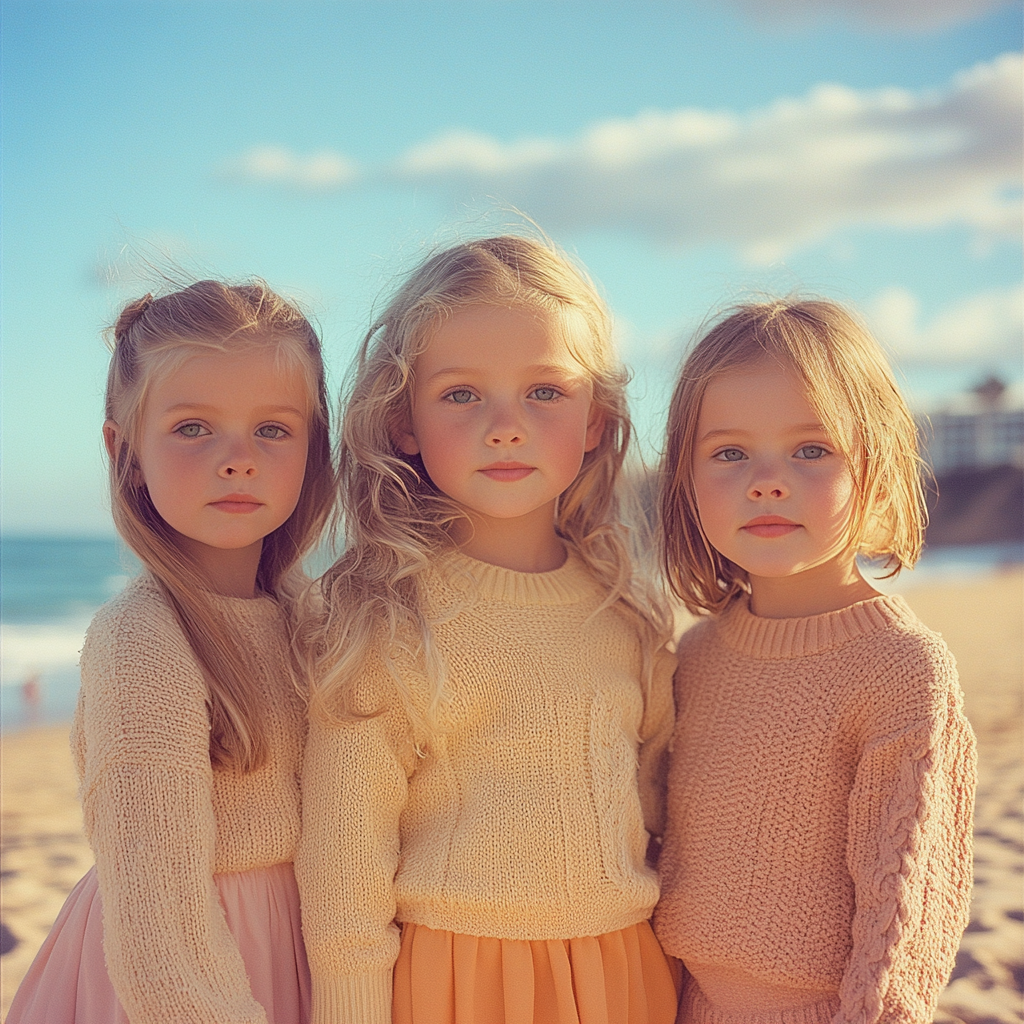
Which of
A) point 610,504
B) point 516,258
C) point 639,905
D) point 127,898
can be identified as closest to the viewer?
point 127,898

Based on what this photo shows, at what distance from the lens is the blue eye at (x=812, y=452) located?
2.04m

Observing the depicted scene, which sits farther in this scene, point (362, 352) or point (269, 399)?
point (362, 352)

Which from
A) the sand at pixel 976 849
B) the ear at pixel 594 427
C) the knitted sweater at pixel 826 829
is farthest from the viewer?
the sand at pixel 976 849

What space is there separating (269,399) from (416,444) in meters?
0.39

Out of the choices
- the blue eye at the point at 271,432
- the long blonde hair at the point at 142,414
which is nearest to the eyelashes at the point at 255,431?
the blue eye at the point at 271,432

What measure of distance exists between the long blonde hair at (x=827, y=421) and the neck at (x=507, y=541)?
317 mm

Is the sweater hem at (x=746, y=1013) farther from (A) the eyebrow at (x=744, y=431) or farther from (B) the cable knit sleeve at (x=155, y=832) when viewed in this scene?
(A) the eyebrow at (x=744, y=431)

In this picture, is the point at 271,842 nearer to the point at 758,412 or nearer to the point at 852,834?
the point at 852,834

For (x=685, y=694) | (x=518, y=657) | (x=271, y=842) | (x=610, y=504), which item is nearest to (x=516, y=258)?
(x=610, y=504)

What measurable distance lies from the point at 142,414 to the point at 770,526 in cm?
133

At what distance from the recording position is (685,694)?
2256 millimetres

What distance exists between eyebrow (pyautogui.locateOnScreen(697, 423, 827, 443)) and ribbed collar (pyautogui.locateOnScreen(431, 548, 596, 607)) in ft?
1.50

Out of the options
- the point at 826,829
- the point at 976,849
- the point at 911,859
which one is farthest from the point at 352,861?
the point at 976,849

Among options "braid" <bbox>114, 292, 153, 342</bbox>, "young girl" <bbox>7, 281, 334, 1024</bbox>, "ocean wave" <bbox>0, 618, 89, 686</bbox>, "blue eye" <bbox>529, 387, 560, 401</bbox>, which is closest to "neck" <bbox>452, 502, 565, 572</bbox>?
"blue eye" <bbox>529, 387, 560, 401</bbox>
